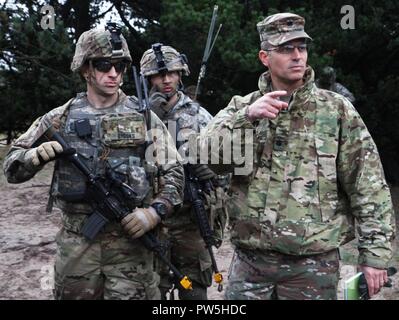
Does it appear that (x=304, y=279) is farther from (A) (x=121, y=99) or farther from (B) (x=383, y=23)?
(B) (x=383, y=23)

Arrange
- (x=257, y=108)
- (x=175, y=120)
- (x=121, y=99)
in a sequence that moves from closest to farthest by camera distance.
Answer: (x=257, y=108), (x=121, y=99), (x=175, y=120)

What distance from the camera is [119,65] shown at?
331 centimetres

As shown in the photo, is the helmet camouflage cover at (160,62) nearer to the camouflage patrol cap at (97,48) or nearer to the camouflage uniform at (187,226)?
the camouflage uniform at (187,226)

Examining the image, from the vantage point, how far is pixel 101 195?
3.14m

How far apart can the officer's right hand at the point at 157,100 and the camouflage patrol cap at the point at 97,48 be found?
32.4 inches

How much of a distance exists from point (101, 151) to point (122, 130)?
19cm

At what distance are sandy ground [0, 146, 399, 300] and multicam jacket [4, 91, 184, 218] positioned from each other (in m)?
2.06

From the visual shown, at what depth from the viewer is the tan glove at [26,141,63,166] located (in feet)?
9.79

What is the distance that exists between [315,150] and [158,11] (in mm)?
8161

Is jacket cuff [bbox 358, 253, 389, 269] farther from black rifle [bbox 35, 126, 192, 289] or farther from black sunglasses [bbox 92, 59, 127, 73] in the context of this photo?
black sunglasses [bbox 92, 59, 127, 73]

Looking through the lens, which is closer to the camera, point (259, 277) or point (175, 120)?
point (259, 277)

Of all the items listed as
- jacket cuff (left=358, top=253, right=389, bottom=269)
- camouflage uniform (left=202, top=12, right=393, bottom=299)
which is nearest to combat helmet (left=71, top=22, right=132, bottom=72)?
camouflage uniform (left=202, top=12, right=393, bottom=299)

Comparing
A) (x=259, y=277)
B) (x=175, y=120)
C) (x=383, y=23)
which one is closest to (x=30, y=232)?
(x=175, y=120)

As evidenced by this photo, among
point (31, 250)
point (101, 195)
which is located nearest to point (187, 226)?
point (101, 195)
